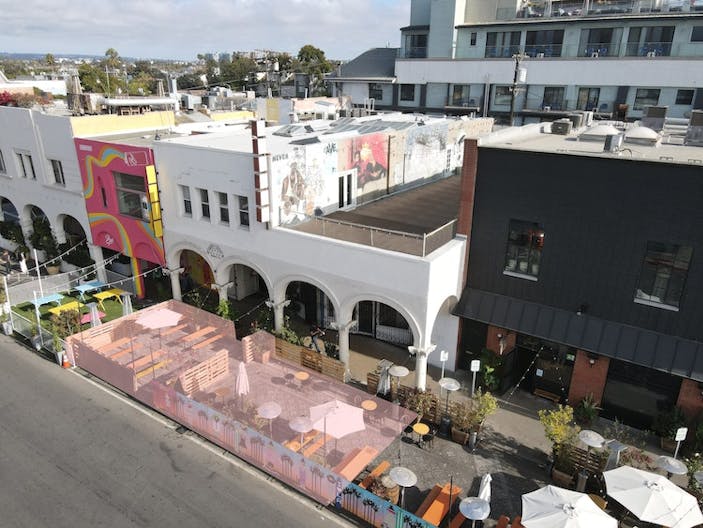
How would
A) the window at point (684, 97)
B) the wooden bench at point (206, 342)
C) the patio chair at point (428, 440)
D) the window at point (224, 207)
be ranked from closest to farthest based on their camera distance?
the patio chair at point (428, 440), the wooden bench at point (206, 342), the window at point (224, 207), the window at point (684, 97)

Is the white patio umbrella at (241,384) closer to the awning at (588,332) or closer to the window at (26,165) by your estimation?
the awning at (588,332)

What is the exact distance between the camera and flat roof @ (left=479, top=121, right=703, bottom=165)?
1628 cm

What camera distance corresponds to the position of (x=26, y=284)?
29547mm

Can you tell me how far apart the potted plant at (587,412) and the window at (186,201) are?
17.7m

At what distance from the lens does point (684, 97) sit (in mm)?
44562

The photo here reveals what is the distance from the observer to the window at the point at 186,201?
76.2ft

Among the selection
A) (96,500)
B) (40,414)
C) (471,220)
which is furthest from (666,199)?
(40,414)

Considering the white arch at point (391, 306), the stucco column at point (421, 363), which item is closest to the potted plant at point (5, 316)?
the white arch at point (391, 306)

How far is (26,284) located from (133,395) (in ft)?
50.5

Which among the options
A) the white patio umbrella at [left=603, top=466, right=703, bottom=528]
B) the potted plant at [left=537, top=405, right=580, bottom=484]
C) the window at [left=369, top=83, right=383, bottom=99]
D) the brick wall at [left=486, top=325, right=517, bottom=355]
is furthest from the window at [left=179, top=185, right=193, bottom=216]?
the window at [left=369, top=83, right=383, bottom=99]

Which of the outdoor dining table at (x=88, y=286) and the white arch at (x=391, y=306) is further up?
the white arch at (x=391, y=306)

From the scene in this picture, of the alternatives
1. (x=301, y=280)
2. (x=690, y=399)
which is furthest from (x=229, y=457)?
(x=690, y=399)

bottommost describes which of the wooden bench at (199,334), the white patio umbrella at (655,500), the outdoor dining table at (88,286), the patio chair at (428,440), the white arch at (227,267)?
the patio chair at (428,440)

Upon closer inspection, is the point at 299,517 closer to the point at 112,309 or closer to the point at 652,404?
the point at 652,404
